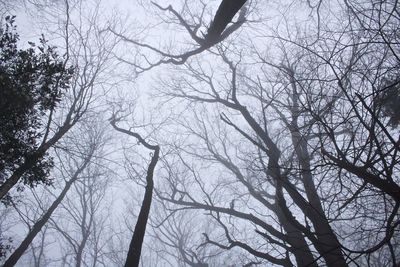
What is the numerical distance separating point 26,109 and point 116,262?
25.0m

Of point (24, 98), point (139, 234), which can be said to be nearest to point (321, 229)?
point (139, 234)

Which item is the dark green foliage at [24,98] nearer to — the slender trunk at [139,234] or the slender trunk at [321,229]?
the slender trunk at [139,234]

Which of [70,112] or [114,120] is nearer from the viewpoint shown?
[70,112]

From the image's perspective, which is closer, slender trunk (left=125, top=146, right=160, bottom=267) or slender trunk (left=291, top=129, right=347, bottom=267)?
slender trunk (left=291, top=129, right=347, bottom=267)

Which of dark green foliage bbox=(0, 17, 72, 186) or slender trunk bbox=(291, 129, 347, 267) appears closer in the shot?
slender trunk bbox=(291, 129, 347, 267)

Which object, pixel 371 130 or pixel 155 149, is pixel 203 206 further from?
pixel 371 130

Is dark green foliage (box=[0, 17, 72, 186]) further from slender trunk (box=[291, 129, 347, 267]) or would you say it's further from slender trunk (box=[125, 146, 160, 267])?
slender trunk (box=[291, 129, 347, 267])

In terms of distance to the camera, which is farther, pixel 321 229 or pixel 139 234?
pixel 321 229

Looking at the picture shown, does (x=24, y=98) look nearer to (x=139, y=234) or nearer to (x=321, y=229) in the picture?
(x=139, y=234)

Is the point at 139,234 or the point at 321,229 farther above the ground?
the point at 321,229

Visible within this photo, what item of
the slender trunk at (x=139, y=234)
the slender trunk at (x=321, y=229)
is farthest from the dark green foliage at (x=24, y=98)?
the slender trunk at (x=321, y=229)

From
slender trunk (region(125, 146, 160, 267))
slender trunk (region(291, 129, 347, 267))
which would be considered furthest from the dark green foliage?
slender trunk (region(291, 129, 347, 267))

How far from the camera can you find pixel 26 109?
4.62 metres

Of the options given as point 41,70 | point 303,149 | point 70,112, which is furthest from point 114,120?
point 303,149
